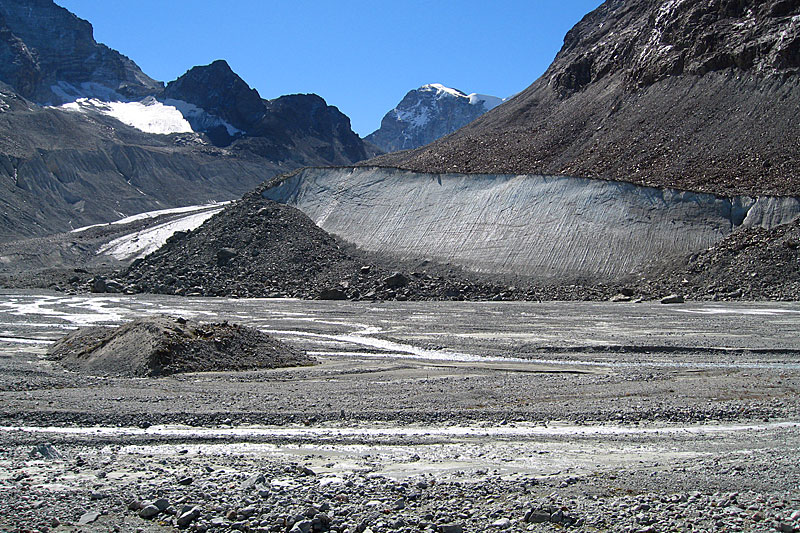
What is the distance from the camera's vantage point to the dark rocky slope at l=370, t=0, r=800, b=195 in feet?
154

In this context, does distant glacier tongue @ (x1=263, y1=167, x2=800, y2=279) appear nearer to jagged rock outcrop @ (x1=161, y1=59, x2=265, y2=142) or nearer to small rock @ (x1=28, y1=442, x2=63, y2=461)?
small rock @ (x1=28, y1=442, x2=63, y2=461)

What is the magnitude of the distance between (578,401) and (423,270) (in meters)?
30.4

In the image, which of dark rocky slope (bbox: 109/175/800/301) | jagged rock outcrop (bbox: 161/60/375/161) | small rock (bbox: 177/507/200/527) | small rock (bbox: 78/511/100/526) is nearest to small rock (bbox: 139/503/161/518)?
small rock (bbox: 177/507/200/527)

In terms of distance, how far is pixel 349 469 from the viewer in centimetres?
772

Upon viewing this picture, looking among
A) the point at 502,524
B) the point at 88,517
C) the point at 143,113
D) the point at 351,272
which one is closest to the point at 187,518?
the point at 88,517

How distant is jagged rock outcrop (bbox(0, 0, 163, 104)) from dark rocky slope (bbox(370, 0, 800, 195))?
11806 cm

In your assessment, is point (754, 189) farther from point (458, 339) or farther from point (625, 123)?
point (458, 339)

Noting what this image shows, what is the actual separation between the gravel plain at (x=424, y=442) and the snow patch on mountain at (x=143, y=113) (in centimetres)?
14210

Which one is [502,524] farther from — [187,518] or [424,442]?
[424,442]

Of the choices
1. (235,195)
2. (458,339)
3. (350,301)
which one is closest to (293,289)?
(350,301)

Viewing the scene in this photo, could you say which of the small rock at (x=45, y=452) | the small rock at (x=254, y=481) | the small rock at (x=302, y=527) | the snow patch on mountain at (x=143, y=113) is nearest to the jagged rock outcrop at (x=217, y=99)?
the snow patch on mountain at (x=143, y=113)

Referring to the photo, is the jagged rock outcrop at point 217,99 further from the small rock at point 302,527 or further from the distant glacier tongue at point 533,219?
Result: the small rock at point 302,527

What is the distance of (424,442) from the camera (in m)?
8.92

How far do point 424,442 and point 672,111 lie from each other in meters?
53.5
